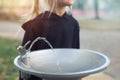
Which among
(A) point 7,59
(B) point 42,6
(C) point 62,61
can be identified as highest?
(B) point 42,6

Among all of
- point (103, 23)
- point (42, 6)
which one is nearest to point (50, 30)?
point (42, 6)

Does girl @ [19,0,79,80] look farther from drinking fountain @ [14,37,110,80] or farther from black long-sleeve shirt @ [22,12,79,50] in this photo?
drinking fountain @ [14,37,110,80]

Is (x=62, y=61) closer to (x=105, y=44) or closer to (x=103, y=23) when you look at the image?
(x=105, y=44)

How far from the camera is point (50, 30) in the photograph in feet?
5.78

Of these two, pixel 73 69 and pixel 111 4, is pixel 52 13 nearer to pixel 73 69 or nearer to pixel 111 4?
pixel 73 69

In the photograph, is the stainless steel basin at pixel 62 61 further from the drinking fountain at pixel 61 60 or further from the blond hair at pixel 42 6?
the blond hair at pixel 42 6

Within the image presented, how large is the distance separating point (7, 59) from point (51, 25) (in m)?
3.31

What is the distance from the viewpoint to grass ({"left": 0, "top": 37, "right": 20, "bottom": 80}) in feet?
13.6

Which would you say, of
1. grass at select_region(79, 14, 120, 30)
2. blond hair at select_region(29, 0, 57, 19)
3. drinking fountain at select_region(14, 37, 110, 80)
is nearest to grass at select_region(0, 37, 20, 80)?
grass at select_region(79, 14, 120, 30)

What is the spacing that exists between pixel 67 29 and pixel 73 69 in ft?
1.03

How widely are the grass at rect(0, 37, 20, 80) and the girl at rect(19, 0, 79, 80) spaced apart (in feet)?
7.43

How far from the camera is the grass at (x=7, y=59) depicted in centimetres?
414

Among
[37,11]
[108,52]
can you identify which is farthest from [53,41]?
[108,52]

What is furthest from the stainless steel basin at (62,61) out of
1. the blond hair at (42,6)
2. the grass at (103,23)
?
the grass at (103,23)
